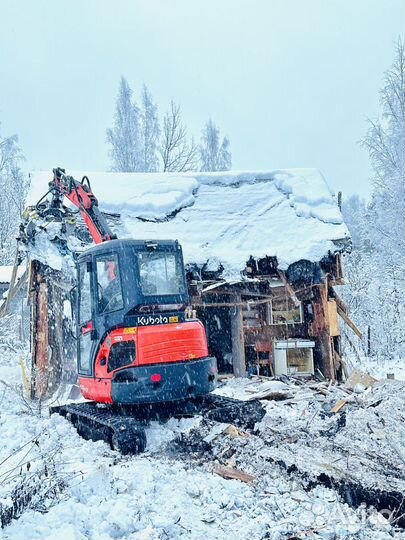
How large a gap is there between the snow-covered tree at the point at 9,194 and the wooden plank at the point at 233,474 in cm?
2846

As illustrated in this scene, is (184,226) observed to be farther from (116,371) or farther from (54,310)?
(116,371)

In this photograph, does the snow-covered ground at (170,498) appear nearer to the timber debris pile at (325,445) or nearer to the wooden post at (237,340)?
the timber debris pile at (325,445)

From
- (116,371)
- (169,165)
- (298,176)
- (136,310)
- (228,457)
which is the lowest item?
(228,457)

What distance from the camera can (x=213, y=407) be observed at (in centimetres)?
768

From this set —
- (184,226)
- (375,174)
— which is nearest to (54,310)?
(184,226)

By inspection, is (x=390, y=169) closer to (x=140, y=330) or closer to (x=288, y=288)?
(x=288, y=288)

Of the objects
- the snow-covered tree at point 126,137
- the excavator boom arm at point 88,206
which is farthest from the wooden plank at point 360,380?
the snow-covered tree at point 126,137

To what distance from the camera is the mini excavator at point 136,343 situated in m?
6.92

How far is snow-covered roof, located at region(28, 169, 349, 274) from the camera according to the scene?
42.7 ft

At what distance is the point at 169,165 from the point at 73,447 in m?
30.6

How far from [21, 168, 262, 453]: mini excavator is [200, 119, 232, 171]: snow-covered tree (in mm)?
36603

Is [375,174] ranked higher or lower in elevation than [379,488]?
higher

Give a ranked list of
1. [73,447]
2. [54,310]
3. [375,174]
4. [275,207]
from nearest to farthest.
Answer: [73,447] → [54,310] → [275,207] → [375,174]

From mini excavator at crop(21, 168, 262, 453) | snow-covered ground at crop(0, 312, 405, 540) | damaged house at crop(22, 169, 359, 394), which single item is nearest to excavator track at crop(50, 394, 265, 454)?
mini excavator at crop(21, 168, 262, 453)
